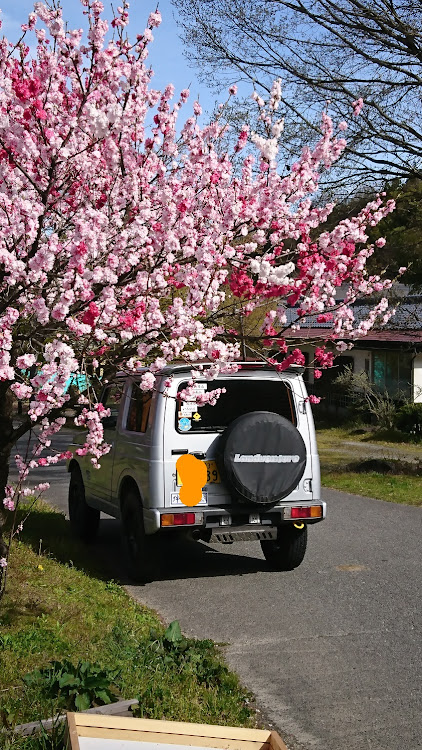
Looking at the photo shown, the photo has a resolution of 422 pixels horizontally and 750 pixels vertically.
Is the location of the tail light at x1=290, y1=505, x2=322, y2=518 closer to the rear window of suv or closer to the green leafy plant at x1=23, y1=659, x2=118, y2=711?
the rear window of suv

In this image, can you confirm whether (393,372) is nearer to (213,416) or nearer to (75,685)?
(213,416)

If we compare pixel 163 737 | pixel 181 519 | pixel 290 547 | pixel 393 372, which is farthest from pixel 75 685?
pixel 393 372

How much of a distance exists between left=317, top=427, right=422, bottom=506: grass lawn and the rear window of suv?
19.2ft

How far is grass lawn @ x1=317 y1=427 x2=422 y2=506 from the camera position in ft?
50.7

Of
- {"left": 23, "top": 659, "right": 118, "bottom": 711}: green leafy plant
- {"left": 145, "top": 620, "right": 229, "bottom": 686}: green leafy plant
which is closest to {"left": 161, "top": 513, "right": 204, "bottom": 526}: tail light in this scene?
{"left": 145, "top": 620, "right": 229, "bottom": 686}: green leafy plant

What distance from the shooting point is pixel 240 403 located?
8.73 m

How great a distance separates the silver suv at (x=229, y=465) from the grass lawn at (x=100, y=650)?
0.90 m

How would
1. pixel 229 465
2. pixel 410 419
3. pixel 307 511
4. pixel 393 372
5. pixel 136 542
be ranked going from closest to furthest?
1. pixel 229 465
2. pixel 307 511
3. pixel 136 542
4. pixel 410 419
5. pixel 393 372

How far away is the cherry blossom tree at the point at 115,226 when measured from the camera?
4777mm

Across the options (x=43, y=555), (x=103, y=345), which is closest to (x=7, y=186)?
(x=103, y=345)

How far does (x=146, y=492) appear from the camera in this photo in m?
8.31

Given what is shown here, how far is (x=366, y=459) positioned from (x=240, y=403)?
42.9 ft

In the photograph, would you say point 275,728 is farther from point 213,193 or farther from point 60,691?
point 213,193

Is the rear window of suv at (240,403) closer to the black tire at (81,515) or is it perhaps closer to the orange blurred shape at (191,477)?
the orange blurred shape at (191,477)
